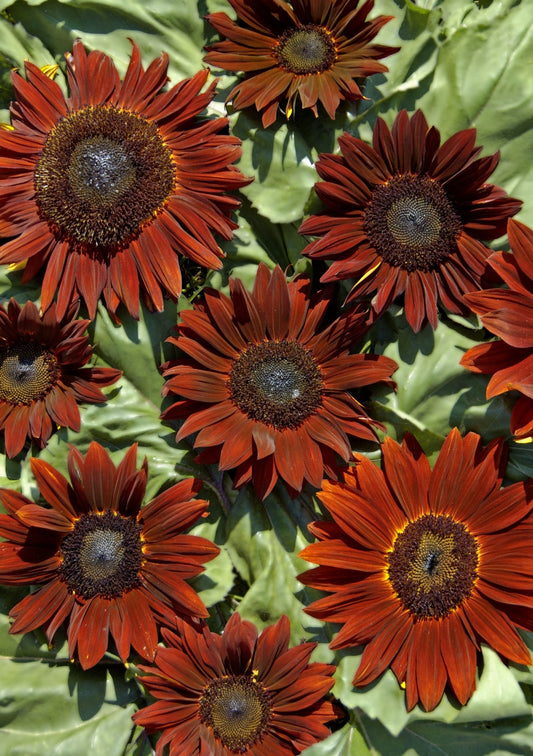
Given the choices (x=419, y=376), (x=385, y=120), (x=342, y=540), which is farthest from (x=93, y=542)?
(x=385, y=120)

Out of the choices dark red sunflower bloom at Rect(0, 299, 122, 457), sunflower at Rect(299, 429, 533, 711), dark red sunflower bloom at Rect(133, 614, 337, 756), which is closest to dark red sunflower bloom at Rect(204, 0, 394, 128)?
dark red sunflower bloom at Rect(0, 299, 122, 457)

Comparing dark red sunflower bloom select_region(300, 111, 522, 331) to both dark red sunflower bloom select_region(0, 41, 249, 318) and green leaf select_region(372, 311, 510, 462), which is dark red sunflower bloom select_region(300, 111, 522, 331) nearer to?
green leaf select_region(372, 311, 510, 462)

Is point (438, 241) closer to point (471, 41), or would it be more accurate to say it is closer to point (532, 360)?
point (532, 360)

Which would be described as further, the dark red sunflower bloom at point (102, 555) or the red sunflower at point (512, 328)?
the dark red sunflower bloom at point (102, 555)

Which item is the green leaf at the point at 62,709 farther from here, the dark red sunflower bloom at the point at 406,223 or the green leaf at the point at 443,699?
the dark red sunflower bloom at the point at 406,223

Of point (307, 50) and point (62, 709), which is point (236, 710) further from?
point (307, 50)

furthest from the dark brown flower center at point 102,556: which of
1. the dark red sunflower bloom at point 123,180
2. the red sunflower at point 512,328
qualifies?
the red sunflower at point 512,328
